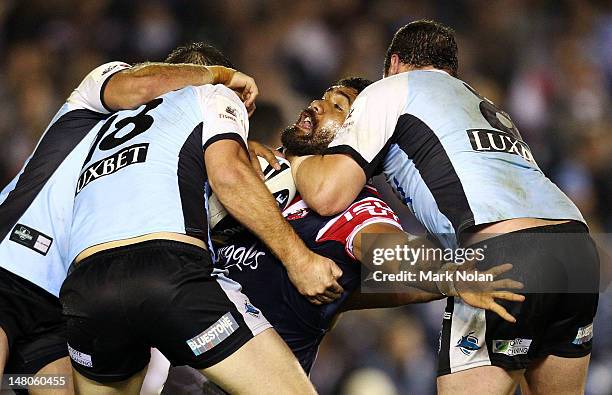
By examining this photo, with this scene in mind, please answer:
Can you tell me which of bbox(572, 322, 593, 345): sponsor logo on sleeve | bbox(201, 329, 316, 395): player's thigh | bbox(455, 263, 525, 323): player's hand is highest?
bbox(455, 263, 525, 323): player's hand

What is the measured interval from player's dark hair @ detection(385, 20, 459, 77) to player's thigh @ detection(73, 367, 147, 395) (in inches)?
74.7

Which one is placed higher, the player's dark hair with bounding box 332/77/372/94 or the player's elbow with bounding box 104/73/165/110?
the player's elbow with bounding box 104/73/165/110

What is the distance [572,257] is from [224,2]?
5.53 metres

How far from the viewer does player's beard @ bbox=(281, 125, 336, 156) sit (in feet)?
13.3

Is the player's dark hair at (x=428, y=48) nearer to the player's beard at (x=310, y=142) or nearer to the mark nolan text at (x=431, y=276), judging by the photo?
the player's beard at (x=310, y=142)

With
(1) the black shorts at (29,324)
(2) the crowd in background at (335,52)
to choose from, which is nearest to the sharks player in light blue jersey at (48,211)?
(1) the black shorts at (29,324)

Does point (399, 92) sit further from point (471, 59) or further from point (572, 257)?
point (471, 59)

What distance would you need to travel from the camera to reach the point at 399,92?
3.51m

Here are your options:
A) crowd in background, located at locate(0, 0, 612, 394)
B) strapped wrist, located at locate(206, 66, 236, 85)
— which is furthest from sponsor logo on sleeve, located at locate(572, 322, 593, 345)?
crowd in background, located at locate(0, 0, 612, 394)

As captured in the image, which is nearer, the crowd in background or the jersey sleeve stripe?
the jersey sleeve stripe

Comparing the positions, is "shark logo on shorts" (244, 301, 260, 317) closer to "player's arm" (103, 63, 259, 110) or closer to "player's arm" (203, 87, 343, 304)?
"player's arm" (203, 87, 343, 304)

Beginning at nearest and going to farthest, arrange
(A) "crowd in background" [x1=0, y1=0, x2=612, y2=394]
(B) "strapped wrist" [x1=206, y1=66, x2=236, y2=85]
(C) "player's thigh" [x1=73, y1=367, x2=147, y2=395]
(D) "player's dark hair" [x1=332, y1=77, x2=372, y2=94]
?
(C) "player's thigh" [x1=73, y1=367, x2=147, y2=395]
(B) "strapped wrist" [x1=206, y1=66, x2=236, y2=85]
(D) "player's dark hair" [x1=332, y1=77, x2=372, y2=94]
(A) "crowd in background" [x1=0, y1=0, x2=612, y2=394]

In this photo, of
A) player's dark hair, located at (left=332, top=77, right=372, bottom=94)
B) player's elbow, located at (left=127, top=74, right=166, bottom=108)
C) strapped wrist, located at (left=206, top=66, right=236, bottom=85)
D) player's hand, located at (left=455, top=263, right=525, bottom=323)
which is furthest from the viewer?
player's dark hair, located at (left=332, top=77, right=372, bottom=94)

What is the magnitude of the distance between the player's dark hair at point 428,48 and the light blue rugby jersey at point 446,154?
0.80 ft
